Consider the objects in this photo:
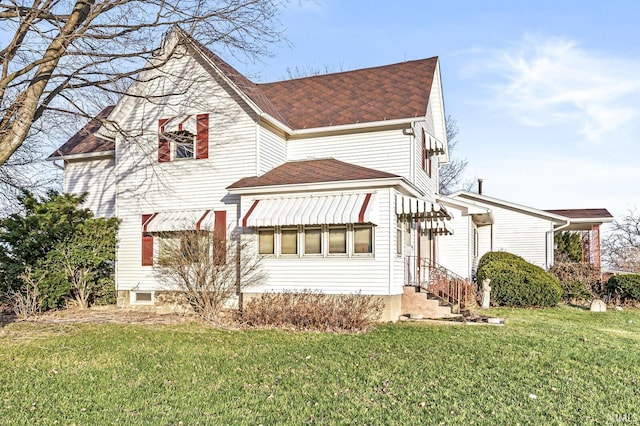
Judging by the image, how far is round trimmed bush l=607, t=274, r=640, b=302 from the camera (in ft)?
66.9

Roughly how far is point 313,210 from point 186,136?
5.34m

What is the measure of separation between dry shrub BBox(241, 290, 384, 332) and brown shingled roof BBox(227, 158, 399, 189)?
3092 mm

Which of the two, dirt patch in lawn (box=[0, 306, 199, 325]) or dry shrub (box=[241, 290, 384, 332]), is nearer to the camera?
dry shrub (box=[241, 290, 384, 332])

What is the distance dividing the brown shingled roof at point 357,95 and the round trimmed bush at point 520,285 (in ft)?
22.3

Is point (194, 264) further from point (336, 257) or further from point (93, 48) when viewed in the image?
point (93, 48)

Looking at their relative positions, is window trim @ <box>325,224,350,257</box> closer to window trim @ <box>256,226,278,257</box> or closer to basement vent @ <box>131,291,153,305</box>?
window trim @ <box>256,226,278,257</box>

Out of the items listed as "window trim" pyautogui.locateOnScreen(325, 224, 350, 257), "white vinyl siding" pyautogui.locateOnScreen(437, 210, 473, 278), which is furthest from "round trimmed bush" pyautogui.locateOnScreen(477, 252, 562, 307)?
"window trim" pyautogui.locateOnScreen(325, 224, 350, 257)

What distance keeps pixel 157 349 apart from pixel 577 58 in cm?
1122

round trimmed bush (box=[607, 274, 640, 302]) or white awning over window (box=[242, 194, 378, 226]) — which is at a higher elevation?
white awning over window (box=[242, 194, 378, 226])

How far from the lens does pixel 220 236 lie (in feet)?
53.3

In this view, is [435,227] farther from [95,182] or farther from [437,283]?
[95,182]

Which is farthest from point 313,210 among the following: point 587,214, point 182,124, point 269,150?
point 587,214

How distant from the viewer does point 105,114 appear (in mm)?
21609

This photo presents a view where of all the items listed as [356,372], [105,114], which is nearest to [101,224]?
[105,114]
